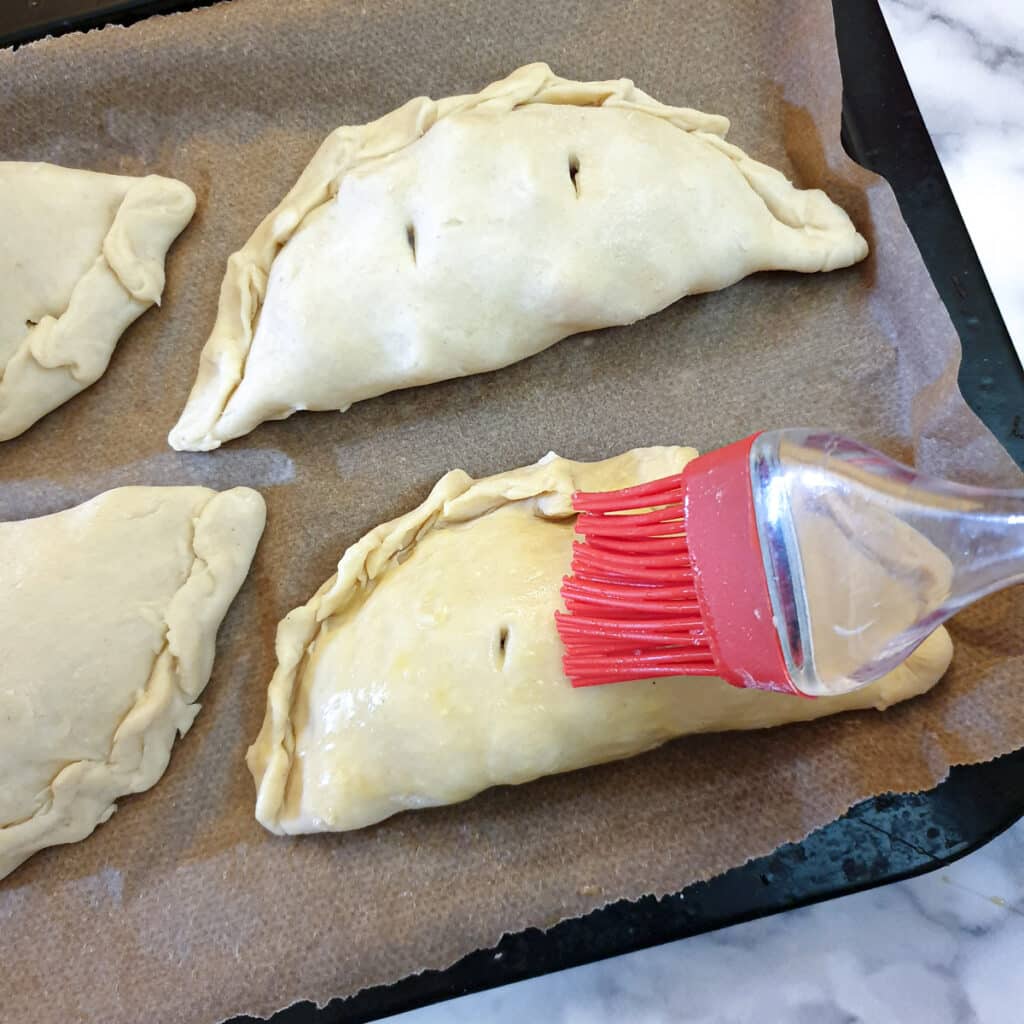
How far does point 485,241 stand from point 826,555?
2.47ft

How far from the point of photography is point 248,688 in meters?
1.50

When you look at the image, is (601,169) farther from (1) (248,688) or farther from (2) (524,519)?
(1) (248,688)

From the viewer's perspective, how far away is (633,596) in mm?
1158

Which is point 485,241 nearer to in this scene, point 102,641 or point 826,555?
point 826,555

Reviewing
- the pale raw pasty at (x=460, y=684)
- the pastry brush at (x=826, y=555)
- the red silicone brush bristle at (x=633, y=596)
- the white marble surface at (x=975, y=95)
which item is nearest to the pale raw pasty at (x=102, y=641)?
the pale raw pasty at (x=460, y=684)

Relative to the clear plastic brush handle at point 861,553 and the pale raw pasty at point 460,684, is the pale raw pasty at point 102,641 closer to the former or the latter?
the pale raw pasty at point 460,684

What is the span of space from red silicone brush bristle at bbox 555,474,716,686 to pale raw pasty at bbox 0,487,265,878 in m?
0.61

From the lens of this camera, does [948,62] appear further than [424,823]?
Yes

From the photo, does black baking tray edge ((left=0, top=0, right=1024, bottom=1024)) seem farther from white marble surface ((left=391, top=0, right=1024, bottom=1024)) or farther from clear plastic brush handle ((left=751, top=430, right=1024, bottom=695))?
clear plastic brush handle ((left=751, top=430, right=1024, bottom=695))

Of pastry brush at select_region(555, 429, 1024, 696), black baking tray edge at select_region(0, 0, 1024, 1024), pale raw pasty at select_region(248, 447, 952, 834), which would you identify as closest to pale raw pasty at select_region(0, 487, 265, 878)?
pale raw pasty at select_region(248, 447, 952, 834)

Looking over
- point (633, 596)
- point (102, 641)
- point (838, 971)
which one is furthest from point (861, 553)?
point (102, 641)

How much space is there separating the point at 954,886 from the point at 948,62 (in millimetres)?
1623

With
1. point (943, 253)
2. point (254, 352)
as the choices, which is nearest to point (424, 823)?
point (254, 352)

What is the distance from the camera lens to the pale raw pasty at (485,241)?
1427 millimetres
